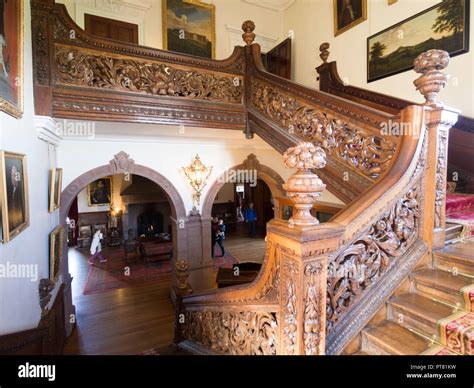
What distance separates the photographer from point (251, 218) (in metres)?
11.6

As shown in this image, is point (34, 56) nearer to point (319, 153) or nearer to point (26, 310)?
point (26, 310)

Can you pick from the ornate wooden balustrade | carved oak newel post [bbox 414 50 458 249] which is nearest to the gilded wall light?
the ornate wooden balustrade

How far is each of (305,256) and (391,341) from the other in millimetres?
825

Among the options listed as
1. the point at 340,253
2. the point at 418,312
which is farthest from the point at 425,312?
the point at 340,253

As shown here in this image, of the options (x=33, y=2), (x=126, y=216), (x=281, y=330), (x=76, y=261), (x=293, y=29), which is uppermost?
(x=293, y=29)

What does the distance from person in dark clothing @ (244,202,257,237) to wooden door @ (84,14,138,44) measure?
8.30 metres

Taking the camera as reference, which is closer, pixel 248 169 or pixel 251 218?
pixel 248 169

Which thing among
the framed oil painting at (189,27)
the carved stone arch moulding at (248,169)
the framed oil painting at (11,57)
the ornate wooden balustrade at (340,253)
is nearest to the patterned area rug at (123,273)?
the carved stone arch moulding at (248,169)

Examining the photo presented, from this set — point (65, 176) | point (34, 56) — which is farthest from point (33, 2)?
point (65, 176)

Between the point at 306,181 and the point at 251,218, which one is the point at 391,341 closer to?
the point at 306,181

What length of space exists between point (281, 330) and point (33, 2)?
3.91m

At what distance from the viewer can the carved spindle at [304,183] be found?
1.09 metres

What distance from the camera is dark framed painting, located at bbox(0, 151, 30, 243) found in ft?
5.22
